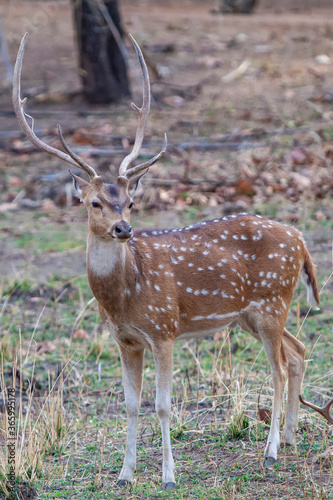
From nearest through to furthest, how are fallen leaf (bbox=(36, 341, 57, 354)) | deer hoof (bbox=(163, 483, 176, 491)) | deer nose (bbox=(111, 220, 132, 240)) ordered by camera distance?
deer nose (bbox=(111, 220, 132, 240)), deer hoof (bbox=(163, 483, 176, 491)), fallen leaf (bbox=(36, 341, 57, 354))

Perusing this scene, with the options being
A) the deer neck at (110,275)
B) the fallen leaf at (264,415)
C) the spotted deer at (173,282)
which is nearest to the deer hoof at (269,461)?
the spotted deer at (173,282)

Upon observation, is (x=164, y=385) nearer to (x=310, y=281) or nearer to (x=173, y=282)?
(x=173, y=282)

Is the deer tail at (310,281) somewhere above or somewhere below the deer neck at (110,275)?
below

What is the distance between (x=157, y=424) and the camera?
5.91 m

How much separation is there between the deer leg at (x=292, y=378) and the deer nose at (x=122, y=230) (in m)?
1.74

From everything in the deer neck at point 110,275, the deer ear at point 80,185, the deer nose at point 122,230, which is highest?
the deer ear at point 80,185

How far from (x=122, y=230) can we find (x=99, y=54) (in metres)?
10.3

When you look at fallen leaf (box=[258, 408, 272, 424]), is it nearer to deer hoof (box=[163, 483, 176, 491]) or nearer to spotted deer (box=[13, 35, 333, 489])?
spotted deer (box=[13, 35, 333, 489])

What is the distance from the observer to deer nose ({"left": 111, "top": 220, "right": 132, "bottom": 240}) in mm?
4555

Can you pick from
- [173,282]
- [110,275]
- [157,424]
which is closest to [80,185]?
[110,275]

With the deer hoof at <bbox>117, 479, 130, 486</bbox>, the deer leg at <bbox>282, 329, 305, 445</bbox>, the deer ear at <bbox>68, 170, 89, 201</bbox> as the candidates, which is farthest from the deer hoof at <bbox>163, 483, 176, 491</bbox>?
the deer ear at <bbox>68, 170, 89, 201</bbox>

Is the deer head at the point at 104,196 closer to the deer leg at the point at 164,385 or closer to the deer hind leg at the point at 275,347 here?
the deer leg at the point at 164,385

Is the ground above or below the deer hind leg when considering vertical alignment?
below

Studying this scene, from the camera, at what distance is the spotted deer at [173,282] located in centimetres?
489
